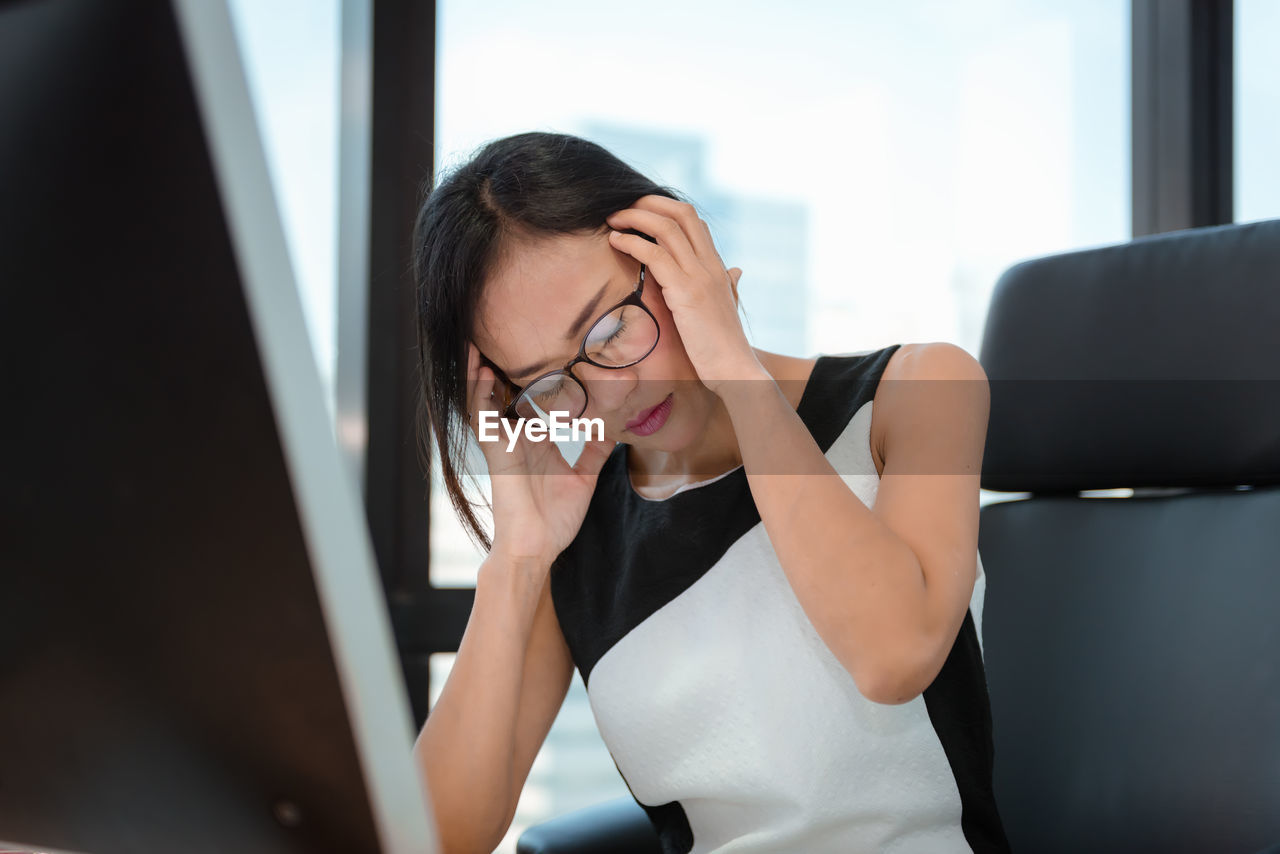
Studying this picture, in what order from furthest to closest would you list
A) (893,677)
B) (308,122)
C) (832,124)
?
(832,124)
(308,122)
(893,677)

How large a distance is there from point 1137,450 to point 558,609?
712 millimetres

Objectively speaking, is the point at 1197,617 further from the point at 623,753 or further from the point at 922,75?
the point at 922,75

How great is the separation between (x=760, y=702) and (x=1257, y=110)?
6.16 ft

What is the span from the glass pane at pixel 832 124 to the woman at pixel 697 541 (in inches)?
31.7

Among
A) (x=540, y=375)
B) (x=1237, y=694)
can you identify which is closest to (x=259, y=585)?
(x=540, y=375)

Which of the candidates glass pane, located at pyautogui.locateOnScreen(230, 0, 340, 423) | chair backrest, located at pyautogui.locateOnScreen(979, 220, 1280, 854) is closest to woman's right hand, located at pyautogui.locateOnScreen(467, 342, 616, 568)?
chair backrest, located at pyautogui.locateOnScreen(979, 220, 1280, 854)

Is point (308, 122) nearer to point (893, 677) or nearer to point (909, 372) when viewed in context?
point (909, 372)

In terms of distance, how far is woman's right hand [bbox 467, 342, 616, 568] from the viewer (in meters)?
1.10

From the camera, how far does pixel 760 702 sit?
1070 mm

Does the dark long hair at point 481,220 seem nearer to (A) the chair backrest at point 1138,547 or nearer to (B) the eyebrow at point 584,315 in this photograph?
(B) the eyebrow at point 584,315

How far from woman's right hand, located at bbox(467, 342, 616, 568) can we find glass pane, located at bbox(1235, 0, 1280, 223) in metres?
1.72
